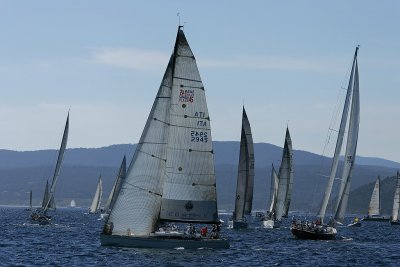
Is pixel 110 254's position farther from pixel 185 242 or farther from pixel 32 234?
pixel 32 234

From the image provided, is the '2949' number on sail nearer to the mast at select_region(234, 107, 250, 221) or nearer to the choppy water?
the choppy water

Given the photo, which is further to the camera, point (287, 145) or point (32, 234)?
point (287, 145)

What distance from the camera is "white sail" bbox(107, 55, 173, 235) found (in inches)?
2532

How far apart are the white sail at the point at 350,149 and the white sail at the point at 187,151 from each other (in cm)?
2622

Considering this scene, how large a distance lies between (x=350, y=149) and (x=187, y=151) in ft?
93.3

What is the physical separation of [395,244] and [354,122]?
14.3 m

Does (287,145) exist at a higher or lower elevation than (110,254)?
higher

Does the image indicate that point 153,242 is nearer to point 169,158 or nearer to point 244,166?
point 169,158

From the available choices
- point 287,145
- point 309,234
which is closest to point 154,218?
point 309,234

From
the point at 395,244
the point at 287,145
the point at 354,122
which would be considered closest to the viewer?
the point at 354,122

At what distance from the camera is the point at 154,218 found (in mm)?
64625

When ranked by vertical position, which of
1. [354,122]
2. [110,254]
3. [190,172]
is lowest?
[110,254]

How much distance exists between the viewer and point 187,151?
212 ft

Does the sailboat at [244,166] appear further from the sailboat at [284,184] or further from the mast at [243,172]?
the sailboat at [284,184]
